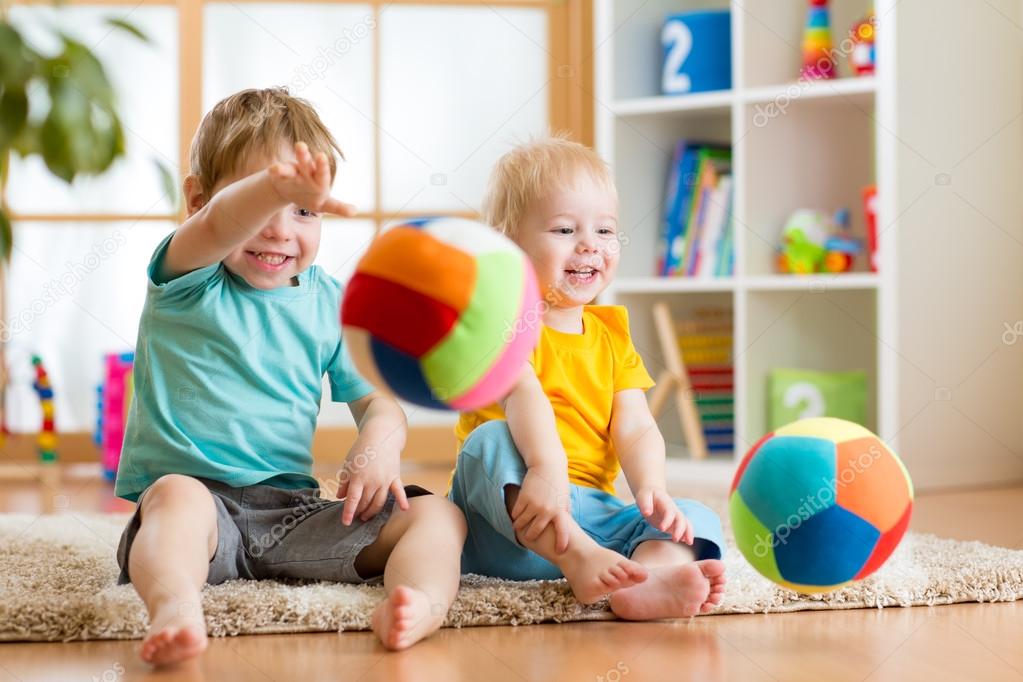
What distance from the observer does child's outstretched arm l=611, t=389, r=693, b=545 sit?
109 centimetres

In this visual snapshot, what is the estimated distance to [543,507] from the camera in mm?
1078

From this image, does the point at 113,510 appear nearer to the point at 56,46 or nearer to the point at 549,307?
the point at 549,307

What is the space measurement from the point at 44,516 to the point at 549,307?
880 mm

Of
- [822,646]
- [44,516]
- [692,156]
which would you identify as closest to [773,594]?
[822,646]

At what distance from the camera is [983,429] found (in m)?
2.25

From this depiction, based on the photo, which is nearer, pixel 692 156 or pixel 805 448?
pixel 805 448

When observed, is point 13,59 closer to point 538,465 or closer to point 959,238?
point 538,465

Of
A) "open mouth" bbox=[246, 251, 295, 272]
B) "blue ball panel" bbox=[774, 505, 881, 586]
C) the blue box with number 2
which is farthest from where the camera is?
the blue box with number 2

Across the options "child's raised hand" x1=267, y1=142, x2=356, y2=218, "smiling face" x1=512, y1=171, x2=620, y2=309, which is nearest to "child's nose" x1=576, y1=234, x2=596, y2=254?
"smiling face" x1=512, y1=171, x2=620, y2=309

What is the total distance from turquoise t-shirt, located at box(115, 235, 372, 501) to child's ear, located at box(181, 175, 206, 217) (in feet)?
0.23

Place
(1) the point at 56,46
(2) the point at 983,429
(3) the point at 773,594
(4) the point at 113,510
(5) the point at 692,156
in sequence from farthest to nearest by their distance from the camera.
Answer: (1) the point at 56,46
(5) the point at 692,156
(2) the point at 983,429
(4) the point at 113,510
(3) the point at 773,594

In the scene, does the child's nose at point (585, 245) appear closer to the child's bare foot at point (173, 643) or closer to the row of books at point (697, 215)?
the child's bare foot at point (173, 643)

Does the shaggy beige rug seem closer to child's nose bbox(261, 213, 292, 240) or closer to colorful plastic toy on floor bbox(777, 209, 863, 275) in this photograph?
child's nose bbox(261, 213, 292, 240)

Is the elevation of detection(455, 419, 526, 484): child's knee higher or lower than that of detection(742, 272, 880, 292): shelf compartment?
lower
